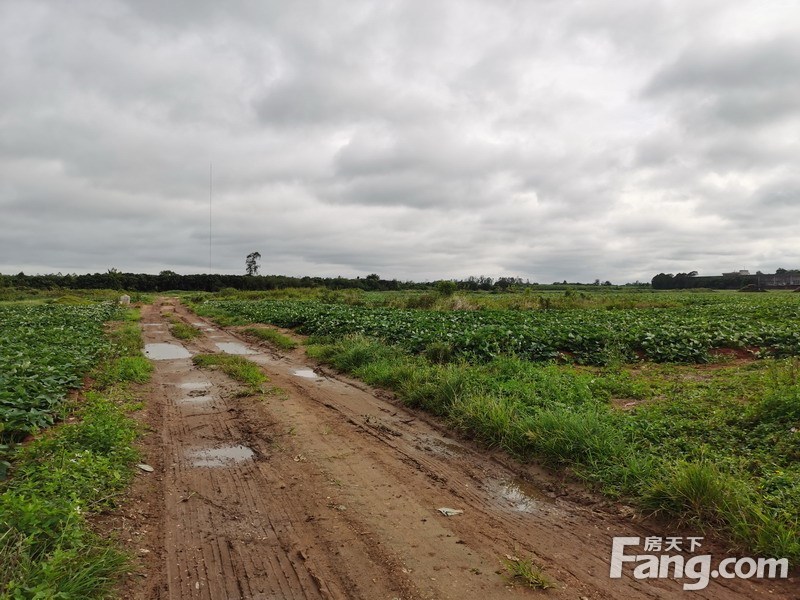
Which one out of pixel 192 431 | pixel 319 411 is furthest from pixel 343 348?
pixel 192 431

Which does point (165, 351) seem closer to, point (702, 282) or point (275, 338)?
point (275, 338)

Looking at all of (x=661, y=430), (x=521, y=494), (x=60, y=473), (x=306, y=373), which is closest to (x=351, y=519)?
(x=521, y=494)

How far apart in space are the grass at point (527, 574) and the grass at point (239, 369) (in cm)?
601

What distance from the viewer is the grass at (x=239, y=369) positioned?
8.73 metres

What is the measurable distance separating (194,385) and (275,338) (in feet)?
21.1

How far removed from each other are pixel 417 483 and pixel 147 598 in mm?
2538

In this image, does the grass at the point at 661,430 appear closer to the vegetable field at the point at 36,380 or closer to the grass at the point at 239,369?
the grass at the point at 239,369

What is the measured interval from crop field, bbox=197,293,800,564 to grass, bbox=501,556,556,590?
1.37 meters

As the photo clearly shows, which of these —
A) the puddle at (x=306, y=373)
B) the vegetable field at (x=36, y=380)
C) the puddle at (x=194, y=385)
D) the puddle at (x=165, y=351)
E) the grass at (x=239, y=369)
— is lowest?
the puddle at (x=165, y=351)

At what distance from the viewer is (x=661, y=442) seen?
194 inches

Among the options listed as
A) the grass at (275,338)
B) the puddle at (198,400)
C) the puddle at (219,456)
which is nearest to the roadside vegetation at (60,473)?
the puddle at (219,456)

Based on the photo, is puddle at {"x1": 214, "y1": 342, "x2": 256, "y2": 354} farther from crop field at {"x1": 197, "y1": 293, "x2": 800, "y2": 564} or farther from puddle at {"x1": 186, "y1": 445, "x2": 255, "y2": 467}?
puddle at {"x1": 186, "y1": 445, "x2": 255, "y2": 467}

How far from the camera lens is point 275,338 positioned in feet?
50.7

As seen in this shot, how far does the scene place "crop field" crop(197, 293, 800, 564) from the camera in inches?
148
